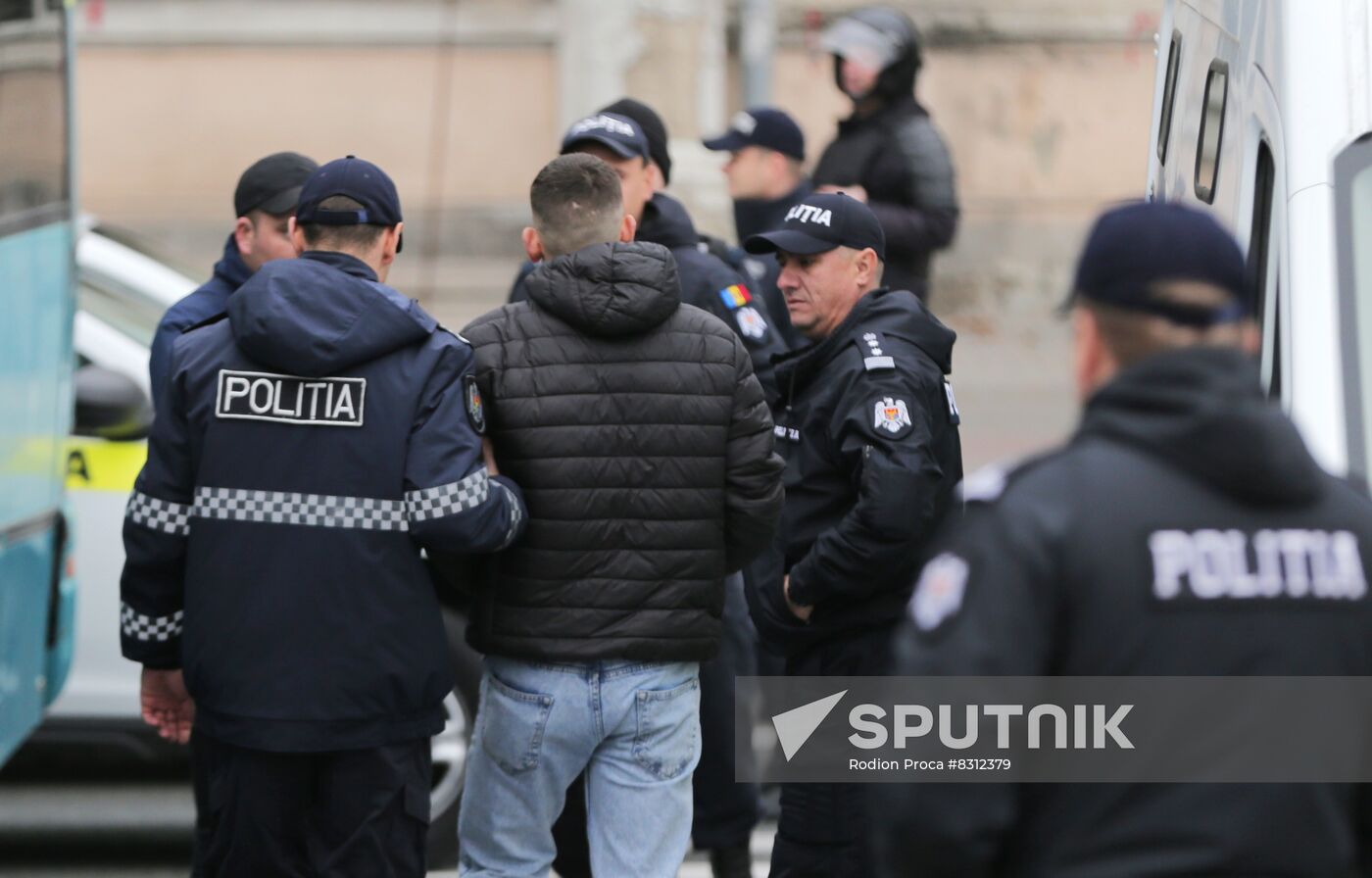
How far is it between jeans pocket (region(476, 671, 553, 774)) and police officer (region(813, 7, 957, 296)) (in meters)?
2.52

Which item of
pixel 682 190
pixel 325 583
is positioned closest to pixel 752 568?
pixel 325 583

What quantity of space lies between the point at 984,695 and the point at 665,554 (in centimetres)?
171

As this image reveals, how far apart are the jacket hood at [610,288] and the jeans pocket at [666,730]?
752 millimetres

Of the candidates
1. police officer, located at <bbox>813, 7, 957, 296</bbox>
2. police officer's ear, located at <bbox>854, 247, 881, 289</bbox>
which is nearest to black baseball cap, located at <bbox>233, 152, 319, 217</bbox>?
police officer's ear, located at <bbox>854, 247, 881, 289</bbox>

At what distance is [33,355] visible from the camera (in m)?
4.97

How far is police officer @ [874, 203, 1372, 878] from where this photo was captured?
2.29 meters

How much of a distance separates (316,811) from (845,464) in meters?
1.37

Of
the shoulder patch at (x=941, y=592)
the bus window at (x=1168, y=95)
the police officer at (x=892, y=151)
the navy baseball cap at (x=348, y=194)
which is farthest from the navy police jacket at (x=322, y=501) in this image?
the police officer at (x=892, y=151)

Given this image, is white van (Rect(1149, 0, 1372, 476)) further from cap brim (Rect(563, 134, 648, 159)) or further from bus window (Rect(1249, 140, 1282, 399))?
cap brim (Rect(563, 134, 648, 159))

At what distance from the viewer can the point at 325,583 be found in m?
3.77

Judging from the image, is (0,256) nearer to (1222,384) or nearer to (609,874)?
(609,874)

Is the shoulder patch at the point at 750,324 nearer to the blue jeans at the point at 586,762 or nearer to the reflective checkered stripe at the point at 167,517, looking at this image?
the blue jeans at the point at 586,762

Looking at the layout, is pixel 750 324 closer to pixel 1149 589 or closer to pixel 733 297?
pixel 733 297

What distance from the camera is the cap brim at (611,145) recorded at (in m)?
5.03
